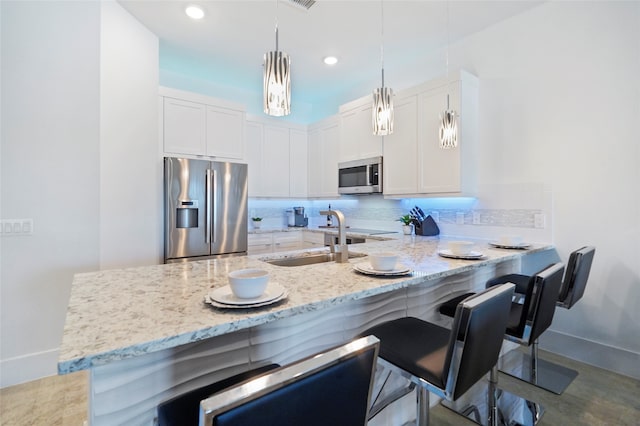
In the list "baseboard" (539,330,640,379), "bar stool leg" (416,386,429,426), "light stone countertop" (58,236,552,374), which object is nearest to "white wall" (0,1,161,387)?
"light stone countertop" (58,236,552,374)

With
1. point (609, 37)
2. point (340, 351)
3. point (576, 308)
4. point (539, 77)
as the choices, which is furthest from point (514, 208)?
point (340, 351)

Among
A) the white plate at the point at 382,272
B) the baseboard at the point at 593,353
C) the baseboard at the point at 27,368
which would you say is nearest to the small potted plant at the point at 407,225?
the baseboard at the point at 593,353

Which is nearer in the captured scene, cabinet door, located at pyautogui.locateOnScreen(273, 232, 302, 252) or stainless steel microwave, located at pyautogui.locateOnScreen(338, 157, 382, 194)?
stainless steel microwave, located at pyautogui.locateOnScreen(338, 157, 382, 194)

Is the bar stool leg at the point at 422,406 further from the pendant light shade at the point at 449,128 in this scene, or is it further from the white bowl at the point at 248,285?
the pendant light shade at the point at 449,128

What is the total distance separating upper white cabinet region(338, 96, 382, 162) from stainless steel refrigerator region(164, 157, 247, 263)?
4.34 ft

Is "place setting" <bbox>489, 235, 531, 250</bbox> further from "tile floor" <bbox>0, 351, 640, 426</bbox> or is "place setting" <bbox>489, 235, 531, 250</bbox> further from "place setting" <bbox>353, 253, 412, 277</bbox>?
"place setting" <bbox>353, 253, 412, 277</bbox>

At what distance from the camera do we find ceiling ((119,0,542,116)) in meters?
2.56

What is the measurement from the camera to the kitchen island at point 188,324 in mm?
743

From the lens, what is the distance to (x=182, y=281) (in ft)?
4.08

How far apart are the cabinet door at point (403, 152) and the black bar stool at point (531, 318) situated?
1650 mm

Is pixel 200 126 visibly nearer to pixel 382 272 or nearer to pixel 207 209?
pixel 207 209

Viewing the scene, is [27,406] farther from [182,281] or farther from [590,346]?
[590,346]

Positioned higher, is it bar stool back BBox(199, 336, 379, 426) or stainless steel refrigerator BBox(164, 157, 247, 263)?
stainless steel refrigerator BBox(164, 157, 247, 263)

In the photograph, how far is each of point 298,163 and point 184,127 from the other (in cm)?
171
